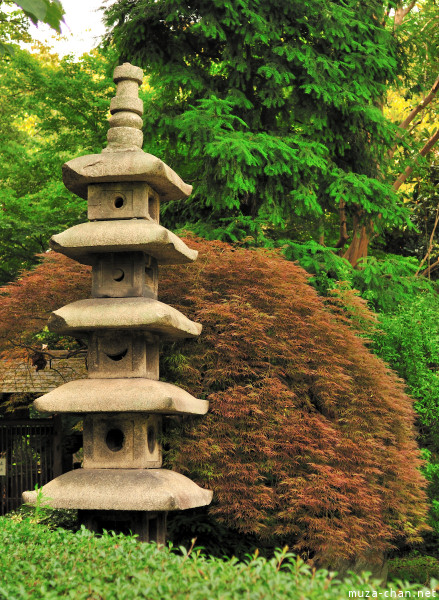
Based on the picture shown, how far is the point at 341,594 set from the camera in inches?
140

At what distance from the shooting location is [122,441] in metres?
8.38

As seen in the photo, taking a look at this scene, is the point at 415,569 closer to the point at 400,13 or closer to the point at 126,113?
the point at 126,113

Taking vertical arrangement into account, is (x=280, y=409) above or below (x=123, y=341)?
below

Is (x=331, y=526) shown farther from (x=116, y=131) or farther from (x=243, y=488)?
(x=116, y=131)

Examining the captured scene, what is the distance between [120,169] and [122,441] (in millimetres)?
3047

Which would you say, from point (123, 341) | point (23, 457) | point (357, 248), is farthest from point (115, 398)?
point (357, 248)

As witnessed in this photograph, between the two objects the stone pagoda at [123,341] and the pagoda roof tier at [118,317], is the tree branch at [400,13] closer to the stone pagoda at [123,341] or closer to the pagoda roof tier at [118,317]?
the stone pagoda at [123,341]

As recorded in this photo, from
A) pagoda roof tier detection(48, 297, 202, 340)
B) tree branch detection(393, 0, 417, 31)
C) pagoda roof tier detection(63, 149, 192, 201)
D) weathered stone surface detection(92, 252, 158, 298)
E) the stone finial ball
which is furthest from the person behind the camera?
tree branch detection(393, 0, 417, 31)

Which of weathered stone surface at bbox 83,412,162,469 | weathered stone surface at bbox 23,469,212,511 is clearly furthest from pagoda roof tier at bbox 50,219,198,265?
weathered stone surface at bbox 23,469,212,511

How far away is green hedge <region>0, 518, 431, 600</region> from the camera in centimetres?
364

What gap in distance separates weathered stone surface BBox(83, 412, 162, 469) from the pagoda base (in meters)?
0.50

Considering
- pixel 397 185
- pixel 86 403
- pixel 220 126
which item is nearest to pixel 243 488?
pixel 86 403

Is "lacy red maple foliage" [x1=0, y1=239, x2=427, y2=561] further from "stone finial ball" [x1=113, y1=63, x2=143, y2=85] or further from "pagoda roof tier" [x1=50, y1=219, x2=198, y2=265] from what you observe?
"stone finial ball" [x1=113, y1=63, x2=143, y2=85]

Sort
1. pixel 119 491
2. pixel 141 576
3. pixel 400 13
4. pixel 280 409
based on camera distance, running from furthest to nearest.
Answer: pixel 400 13 < pixel 280 409 < pixel 119 491 < pixel 141 576
